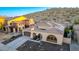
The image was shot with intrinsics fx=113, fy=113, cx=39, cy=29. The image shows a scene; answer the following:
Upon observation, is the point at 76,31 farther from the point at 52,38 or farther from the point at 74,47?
the point at 52,38

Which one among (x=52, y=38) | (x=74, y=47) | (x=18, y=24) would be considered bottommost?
(x=74, y=47)

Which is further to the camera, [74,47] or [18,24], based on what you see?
[18,24]

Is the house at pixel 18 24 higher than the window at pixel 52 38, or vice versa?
the house at pixel 18 24

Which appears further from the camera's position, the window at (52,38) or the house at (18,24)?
the house at (18,24)

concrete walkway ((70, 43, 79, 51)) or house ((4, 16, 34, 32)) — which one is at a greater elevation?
house ((4, 16, 34, 32))

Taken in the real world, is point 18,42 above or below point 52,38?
below

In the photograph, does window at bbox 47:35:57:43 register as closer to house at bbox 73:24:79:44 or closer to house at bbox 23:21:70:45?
house at bbox 23:21:70:45

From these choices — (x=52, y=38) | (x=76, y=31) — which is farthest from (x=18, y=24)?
(x=76, y=31)

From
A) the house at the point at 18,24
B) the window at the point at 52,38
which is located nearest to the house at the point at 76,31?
the window at the point at 52,38

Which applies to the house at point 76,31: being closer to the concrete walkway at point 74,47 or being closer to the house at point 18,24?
the concrete walkway at point 74,47

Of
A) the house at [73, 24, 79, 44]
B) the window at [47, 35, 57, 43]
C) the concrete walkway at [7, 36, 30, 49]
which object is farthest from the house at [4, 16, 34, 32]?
the house at [73, 24, 79, 44]
